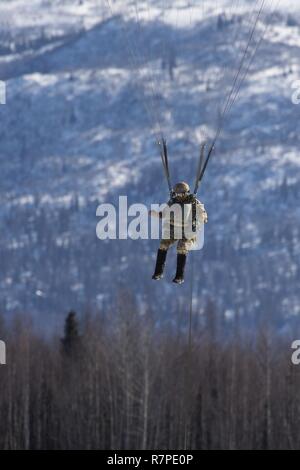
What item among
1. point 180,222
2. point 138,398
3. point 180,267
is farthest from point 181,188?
point 138,398

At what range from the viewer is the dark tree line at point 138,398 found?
282 feet

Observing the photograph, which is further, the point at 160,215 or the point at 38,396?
the point at 38,396

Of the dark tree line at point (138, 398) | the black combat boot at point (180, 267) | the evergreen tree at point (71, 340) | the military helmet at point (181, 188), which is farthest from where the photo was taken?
the evergreen tree at point (71, 340)

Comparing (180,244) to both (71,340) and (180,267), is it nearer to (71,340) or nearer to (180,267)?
(180,267)

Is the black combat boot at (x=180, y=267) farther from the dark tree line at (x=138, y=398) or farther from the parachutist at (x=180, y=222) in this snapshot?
the dark tree line at (x=138, y=398)

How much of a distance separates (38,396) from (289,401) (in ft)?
44.9

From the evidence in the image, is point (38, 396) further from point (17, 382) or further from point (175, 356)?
point (175, 356)

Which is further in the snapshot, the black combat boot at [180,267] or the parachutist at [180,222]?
the black combat boot at [180,267]

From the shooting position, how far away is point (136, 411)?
87438 mm

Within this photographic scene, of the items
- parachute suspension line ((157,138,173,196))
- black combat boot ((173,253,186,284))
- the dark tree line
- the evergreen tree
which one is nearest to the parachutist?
black combat boot ((173,253,186,284))

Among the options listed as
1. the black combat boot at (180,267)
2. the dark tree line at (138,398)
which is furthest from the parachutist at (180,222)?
the dark tree line at (138,398)

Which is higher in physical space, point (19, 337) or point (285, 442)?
point (19, 337)

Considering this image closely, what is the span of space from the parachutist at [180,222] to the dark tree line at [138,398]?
4587 cm
